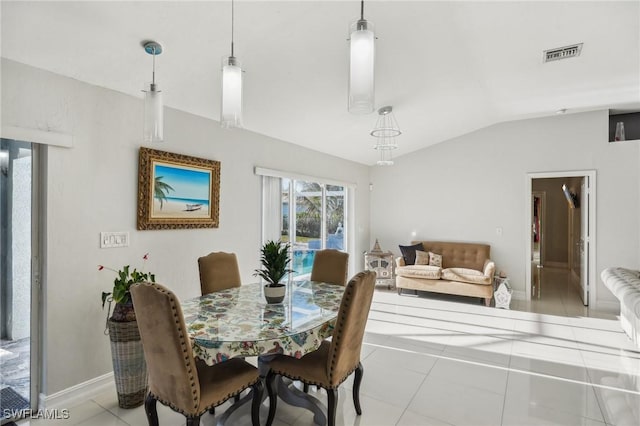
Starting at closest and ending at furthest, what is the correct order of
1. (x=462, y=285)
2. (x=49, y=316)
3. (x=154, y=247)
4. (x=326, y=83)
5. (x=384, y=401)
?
(x=49, y=316) < (x=384, y=401) < (x=154, y=247) < (x=326, y=83) < (x=462, y=285)

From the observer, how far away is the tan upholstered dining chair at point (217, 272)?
280cm

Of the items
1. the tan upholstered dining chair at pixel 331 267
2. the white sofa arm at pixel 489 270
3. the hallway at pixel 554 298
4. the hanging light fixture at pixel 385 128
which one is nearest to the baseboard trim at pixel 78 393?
the tan upholstered dining chair at pixel 331 267

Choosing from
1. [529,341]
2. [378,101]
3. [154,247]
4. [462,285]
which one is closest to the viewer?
[154,247]

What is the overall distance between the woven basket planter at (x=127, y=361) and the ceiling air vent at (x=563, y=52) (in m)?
4.34

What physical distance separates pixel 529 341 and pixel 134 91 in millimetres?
4571

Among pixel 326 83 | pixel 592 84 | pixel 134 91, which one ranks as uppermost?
pixel 592 84

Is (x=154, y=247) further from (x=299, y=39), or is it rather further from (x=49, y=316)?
(x=299, y=39)

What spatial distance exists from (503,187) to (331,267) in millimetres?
4007

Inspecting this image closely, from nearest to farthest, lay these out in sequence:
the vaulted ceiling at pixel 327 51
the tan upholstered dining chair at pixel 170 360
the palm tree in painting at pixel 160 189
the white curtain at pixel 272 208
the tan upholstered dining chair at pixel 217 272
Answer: the tan upholstered dining chair at pixel 170 360, the vaulted ceiling at pixel 327 51, the tan upholstered dining chair at pixel 217 272, the palm tree in painting at pixel 160 189, the white curtain at pixel 272 208

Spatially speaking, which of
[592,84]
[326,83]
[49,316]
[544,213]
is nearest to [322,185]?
[326,83]

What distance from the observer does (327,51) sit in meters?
2.84

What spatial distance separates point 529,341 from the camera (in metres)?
3.70

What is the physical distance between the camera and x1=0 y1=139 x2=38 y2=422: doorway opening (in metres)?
2.33

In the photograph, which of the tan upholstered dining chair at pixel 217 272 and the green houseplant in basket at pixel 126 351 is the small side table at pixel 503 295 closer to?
the tan upholstered dining chair at pixel 217 272
